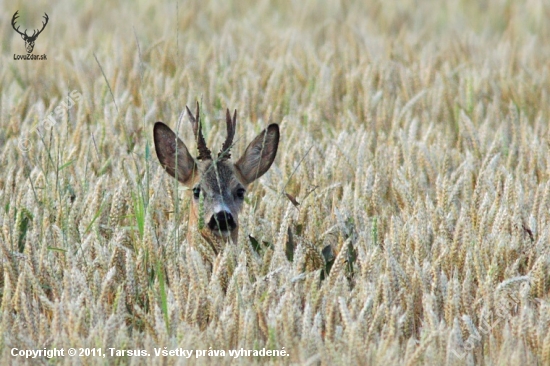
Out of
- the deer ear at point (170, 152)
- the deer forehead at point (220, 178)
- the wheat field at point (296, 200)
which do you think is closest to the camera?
the wheat field at point (296, 200)

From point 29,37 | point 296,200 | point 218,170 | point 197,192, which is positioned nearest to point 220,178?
point 218,170

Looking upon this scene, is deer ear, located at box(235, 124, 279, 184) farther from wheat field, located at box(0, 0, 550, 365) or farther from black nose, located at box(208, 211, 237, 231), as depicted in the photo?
black nose, located at box(208, 211, 237, 231)

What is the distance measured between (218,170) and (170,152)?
1.23 feet

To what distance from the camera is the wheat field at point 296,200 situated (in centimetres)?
526

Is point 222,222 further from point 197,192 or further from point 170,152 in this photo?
point 170,152

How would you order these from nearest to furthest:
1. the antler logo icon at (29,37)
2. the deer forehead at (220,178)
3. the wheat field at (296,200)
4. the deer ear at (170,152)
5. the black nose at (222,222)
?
the wheat field at (296,200), the black nose at (222,222), the deer forehead at (220,178), the deer ear at (170,152), the antler logo icon at (29,37)

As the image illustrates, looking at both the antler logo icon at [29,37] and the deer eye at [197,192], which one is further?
the antler logo icon at [29,37]

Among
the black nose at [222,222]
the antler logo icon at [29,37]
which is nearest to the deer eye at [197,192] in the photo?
the black nose at [222,222]

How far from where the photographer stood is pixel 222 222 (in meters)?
6.57

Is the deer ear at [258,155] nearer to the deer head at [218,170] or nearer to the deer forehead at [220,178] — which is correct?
the deer head at [218,170]

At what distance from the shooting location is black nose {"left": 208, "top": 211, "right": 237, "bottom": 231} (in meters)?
6.54

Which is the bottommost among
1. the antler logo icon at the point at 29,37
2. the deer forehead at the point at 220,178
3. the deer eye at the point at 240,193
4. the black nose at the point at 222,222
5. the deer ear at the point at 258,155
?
the black nose at the point at 222,222

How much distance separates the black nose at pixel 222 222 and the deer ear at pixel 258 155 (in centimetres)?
47

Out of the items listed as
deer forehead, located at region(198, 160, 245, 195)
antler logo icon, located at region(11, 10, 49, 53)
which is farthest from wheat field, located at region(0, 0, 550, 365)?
deer forehead, located at region(198, 160, 245, 195)
